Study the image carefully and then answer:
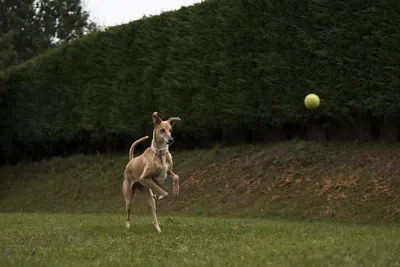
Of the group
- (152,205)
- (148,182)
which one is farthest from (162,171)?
(152,205)

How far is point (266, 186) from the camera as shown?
1741cm

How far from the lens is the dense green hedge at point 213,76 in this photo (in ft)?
53.9

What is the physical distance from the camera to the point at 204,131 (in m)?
21.4

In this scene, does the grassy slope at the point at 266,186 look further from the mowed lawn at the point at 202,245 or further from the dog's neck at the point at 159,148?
the dog's neck at the point at 159,148

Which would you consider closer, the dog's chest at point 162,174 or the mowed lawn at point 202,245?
the mowed lawn at point 202,245

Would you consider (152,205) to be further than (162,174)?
Yes

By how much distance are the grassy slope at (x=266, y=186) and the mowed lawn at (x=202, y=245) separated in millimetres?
2137

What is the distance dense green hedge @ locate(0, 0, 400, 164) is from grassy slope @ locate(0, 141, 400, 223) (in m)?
0.89

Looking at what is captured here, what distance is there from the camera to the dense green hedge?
53.9ft

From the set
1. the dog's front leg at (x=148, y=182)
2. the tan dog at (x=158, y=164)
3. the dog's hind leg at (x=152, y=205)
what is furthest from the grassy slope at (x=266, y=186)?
the dog's front leg at (x=148, y=182)

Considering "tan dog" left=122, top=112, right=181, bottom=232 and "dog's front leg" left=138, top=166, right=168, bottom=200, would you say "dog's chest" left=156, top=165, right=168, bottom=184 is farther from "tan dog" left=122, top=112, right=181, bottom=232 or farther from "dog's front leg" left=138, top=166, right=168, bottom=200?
"dog's front leg" left=138, top=166, right=168, bottom=200

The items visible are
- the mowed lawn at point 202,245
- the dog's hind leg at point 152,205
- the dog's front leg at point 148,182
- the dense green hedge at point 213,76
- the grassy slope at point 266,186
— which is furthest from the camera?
the dense green hedge at point 213,76

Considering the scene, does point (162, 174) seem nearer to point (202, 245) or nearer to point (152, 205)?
point (152, 205)

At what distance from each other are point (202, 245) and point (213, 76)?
37.6 feet
